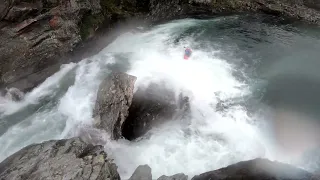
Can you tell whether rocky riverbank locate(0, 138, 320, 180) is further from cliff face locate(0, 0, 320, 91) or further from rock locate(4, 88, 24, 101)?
cliff face locate(0, 0, 320, 91)

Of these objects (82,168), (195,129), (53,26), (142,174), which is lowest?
(195,129)

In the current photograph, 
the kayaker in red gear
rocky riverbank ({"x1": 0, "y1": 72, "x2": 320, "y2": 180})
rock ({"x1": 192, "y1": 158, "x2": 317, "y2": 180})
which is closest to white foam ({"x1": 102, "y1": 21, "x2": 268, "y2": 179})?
the kayaker in red gear

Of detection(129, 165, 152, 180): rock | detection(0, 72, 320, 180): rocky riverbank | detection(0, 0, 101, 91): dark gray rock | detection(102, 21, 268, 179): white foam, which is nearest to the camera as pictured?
detection(0, 72, 320, 180): rocky riverbank

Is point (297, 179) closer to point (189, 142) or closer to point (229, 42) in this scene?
point (189, 142)

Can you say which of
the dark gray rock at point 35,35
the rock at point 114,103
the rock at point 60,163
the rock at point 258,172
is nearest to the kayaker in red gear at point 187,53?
the rock at point 114,103

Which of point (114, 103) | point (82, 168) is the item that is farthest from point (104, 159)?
point (114, 103)

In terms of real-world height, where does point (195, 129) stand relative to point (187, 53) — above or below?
below

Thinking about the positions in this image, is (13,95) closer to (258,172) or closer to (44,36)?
(44,36)
